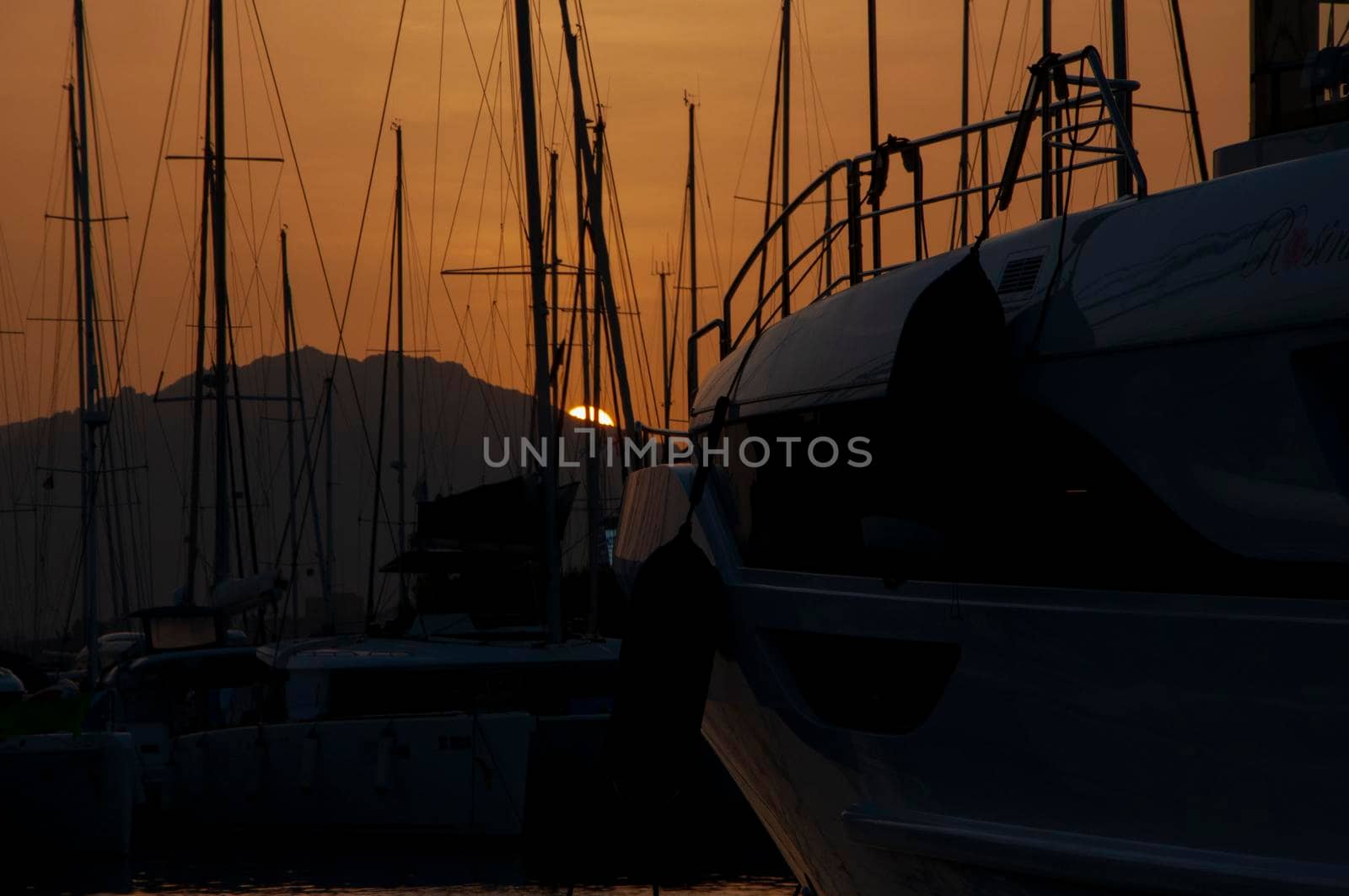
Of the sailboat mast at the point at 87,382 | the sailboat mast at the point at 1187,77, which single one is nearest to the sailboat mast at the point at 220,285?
the sailboat mast at the point at 87,382

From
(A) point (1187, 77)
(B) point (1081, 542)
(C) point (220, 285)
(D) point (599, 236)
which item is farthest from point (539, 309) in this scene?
(B) point (1081, 542)

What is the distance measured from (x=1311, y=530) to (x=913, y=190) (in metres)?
4.29

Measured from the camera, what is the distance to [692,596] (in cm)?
740

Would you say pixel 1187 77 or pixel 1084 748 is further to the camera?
pixel 1187 77

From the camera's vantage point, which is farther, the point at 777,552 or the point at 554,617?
the point at 554,617

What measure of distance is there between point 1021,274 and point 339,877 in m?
14.6

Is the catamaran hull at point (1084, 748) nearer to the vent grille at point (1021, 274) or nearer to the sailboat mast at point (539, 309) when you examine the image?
the vent grille at point (1021, 274)

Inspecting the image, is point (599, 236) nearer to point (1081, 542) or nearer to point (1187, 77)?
point (1187, 77)

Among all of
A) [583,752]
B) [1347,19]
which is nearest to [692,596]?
[1347,19]

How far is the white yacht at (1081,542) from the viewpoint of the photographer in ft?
16.2

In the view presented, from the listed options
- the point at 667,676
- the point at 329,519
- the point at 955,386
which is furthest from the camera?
the point at 329,519

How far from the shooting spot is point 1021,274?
610 centimetres

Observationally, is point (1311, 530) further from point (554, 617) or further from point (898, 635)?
point (554, 617)

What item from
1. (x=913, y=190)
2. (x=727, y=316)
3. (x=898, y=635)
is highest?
(x=913, y=190)
